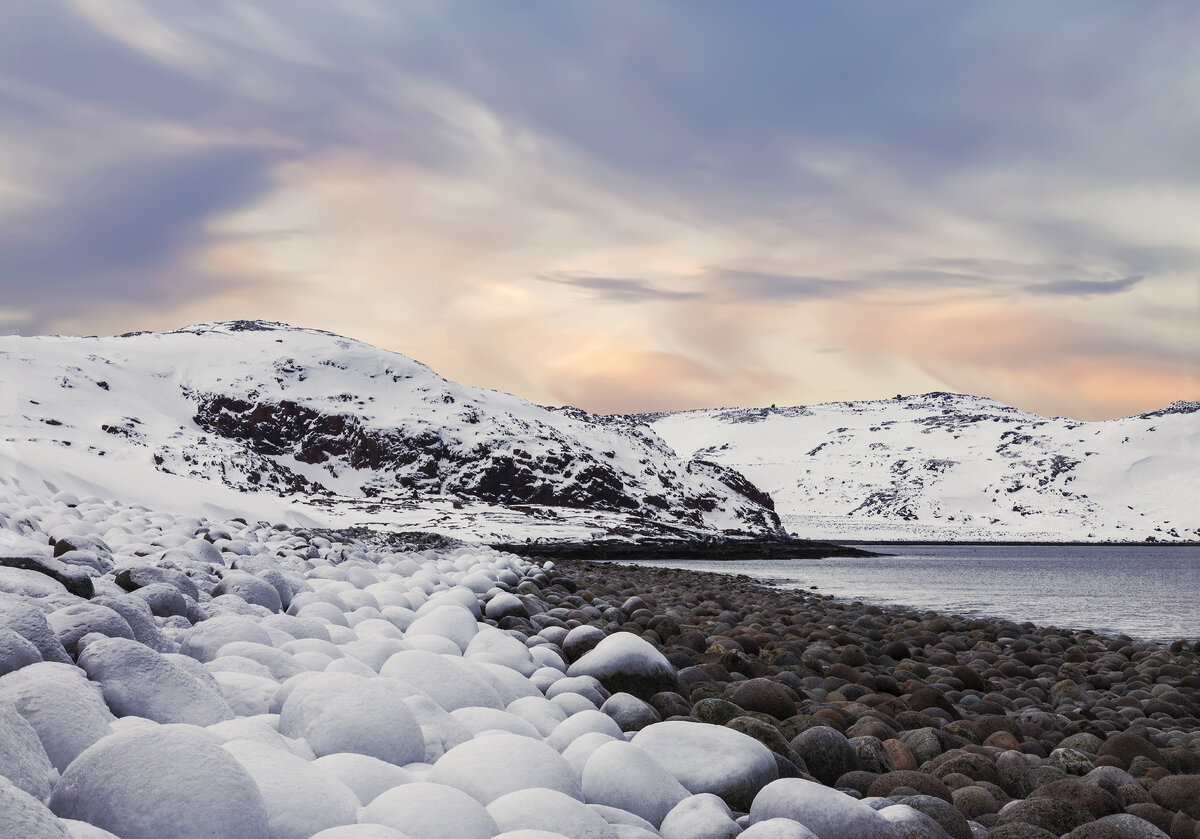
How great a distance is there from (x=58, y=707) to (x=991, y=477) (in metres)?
154

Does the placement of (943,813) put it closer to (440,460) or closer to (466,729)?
(466,729)

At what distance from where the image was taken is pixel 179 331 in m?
100

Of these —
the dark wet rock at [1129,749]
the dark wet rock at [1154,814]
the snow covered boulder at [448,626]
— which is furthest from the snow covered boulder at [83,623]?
the dark wet rock at [1129,749]

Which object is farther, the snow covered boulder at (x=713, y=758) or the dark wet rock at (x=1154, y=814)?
the dark wet rock at (x=1154, y=814)

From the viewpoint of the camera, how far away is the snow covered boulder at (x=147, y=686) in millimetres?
3221

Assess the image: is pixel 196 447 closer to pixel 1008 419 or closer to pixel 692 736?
pixel 692 736

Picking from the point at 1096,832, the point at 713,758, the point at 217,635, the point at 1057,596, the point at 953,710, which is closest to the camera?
the point at 1096,832

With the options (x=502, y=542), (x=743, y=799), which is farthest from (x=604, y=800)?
(x=502, y=542)

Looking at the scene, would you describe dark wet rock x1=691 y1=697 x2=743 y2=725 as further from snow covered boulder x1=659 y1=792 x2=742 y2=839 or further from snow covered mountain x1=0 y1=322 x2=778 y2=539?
snow covered mountain x1=0 y1=322 x2=778 y2=539

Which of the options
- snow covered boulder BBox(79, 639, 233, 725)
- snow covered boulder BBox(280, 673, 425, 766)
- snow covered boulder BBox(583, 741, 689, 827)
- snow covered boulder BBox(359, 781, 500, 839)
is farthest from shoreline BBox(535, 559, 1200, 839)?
snow covered boulder BBox(79, 639, 233, 725)

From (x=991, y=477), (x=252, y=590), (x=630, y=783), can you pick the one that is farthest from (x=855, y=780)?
(x=991, y=477)

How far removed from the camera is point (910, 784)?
13.4 ft

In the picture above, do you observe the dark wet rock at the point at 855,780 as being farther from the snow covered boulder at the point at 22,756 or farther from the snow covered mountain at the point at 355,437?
the snow covered mountain at the point at 355,437

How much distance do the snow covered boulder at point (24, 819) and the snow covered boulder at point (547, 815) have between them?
1279 mm
